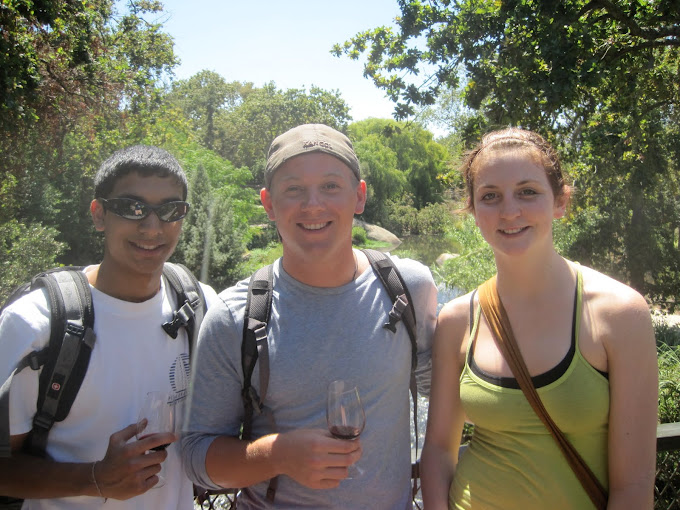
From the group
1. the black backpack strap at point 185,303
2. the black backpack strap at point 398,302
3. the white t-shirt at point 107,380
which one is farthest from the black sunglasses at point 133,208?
the black backpack strap at point 398,302

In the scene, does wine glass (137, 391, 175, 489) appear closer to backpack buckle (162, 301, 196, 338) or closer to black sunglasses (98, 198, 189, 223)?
backpack buckle (162, 301, 196, 338)

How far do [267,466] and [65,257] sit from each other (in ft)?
69.4

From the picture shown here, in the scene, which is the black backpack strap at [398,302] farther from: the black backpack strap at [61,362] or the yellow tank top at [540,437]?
the black backpack strap at [61,362]

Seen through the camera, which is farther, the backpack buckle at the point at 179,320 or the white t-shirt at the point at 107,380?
the backpack buckle at the point at 179,320

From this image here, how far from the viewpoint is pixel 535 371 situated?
1.83 meters

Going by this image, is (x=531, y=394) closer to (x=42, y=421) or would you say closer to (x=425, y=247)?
(x=42, y=421)

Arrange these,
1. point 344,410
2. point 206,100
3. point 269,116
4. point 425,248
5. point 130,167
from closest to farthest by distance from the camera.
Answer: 1. point 344,410
2. point 130,167
3. point 425,248
4. point 269,116
5. point 206,100

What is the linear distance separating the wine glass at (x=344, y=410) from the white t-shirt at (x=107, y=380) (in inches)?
24.0

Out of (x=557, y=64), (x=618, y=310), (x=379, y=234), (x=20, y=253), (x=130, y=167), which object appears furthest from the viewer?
(x=379, y=234)

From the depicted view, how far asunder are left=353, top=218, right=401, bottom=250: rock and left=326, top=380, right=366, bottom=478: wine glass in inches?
1568

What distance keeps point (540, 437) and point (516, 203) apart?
0.81 m

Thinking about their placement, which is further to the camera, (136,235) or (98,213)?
(98,213)

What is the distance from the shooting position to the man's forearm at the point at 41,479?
5.97 feet

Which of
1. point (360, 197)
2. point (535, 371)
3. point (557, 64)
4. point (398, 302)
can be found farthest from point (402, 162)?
point (535, 371)
